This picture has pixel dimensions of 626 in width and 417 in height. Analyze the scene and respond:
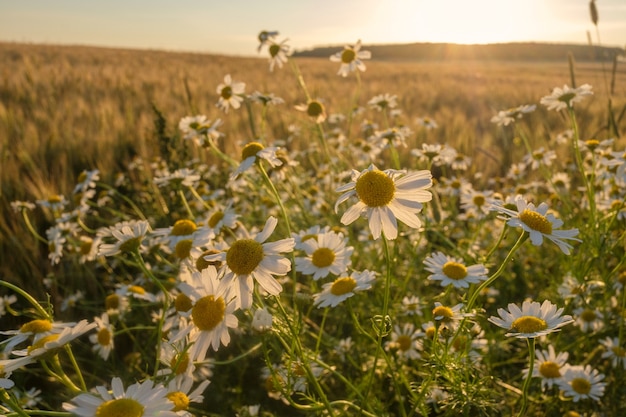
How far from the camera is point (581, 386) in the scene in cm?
179

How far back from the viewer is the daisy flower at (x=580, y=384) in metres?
1.77

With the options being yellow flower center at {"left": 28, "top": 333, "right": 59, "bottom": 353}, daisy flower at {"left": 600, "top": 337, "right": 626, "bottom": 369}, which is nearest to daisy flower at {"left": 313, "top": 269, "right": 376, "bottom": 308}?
yellow flower center at {"left": 28, "top": 333, "right": 59, "bottom": 353}

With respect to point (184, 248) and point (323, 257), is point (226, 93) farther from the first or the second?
point (323, 257)

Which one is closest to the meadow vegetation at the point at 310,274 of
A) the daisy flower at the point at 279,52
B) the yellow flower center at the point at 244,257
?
the yellow flower center at the point at 244,257

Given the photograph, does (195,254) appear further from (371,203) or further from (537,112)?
(537,112)

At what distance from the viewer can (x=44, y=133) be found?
5078mm

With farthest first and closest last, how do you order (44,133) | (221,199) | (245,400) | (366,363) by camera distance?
(44,133), (221,199), (245,400), (366,363)

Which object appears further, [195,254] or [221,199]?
[221,199]

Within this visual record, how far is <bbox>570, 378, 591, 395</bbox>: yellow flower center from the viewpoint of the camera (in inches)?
70.3

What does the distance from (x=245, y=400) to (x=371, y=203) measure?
1.39 m

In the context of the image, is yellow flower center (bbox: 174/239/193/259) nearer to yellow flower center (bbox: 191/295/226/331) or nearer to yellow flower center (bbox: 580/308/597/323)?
yellow flower center (bbox: 191/295/226/331)

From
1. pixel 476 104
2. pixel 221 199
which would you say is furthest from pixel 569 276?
pixel 476 104

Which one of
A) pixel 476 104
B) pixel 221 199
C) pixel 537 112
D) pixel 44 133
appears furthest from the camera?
pixel 476 104

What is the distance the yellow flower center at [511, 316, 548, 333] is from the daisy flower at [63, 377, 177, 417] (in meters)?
0.84
